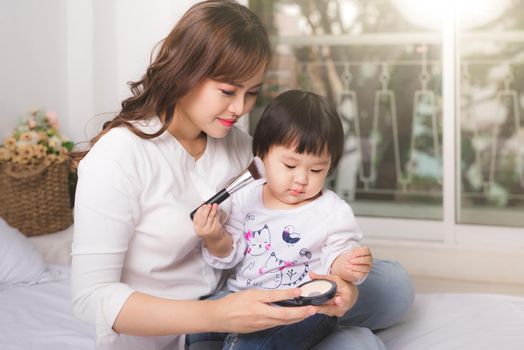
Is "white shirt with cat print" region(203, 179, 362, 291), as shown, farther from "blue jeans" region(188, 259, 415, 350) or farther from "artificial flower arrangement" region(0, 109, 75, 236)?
"artificial flower arrangement" region(0, 109, 75, 236)

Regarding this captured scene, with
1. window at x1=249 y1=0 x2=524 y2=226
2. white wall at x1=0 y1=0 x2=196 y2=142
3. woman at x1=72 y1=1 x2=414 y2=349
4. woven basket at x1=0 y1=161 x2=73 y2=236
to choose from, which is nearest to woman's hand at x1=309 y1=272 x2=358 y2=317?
woman at x1=72 y1=1 x2=414 y2=349

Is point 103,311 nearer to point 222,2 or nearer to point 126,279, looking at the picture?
point 126,279

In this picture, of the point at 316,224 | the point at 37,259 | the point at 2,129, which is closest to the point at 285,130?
the point at 316,224

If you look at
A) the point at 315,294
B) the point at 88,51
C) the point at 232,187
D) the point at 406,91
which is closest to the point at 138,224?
the point at 232,187

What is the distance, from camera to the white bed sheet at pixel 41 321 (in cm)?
161

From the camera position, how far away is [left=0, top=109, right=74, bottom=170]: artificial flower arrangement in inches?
103

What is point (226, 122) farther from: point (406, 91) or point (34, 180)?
point (406, 91)

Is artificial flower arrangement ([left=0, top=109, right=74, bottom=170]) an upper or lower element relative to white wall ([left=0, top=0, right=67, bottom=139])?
lower

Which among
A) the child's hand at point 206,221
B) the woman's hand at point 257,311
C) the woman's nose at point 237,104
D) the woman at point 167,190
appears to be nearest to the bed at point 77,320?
the woman at point 167,190

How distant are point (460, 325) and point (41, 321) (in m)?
1.09

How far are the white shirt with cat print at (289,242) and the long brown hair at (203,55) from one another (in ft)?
1.01

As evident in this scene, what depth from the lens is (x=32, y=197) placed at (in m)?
2.66

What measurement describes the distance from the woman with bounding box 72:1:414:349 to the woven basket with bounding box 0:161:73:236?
4.08 ft

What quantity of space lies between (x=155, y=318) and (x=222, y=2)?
2.23ft
